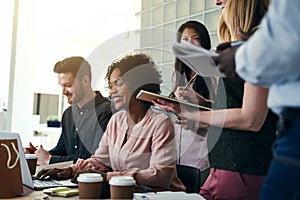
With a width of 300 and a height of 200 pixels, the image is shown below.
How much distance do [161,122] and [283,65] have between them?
96 cm

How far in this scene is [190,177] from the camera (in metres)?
1.54

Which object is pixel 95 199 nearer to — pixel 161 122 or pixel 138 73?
pixel 161 122

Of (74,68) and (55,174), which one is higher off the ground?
(74,68)

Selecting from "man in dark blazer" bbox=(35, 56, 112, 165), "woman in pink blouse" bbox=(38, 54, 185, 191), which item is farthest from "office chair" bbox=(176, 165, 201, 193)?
"man in dark blazer" bbox=(35, 56, 112, 165)

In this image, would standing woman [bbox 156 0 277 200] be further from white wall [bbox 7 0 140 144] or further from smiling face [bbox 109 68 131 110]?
white wall [bbox 7 0 140 144]

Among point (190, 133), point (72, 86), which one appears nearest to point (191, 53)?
point (190, 133)

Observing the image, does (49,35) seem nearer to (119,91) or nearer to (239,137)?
Result: (119,91)

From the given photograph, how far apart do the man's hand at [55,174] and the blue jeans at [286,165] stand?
0.93 metres

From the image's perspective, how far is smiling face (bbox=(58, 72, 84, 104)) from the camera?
234 cm

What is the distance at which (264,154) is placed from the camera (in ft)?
3.48

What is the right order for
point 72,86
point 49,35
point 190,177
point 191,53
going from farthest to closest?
point 49,35 < point 72,86 < point 190,177 < point 191,53

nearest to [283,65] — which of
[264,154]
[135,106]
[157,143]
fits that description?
[264,154]

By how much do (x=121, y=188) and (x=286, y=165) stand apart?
19.9 inches

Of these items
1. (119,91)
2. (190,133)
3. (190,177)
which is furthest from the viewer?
(190,133)
